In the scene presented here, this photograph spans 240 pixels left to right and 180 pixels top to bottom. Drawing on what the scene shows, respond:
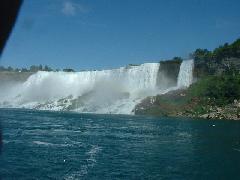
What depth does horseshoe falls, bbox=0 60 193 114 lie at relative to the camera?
9988 cm

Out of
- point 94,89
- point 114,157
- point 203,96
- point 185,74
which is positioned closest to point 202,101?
point 203,96

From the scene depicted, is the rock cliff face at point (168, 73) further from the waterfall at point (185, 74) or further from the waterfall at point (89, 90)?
the waterfall at point (185, 74)

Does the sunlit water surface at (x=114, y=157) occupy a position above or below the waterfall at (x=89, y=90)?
below

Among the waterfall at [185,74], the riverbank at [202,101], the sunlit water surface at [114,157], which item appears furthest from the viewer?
the waterfall at [185,74]

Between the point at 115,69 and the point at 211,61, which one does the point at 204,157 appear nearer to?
the point at 211,61

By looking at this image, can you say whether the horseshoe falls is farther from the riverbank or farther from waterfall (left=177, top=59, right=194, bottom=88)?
the riverbank

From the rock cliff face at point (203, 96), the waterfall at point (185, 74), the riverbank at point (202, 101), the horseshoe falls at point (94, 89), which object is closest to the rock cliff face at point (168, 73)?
the rock cliff face at point (203, 96)

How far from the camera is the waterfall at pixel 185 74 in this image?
97.6 metres

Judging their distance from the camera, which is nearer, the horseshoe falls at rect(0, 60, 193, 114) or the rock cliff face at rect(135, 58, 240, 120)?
the rock cliff face at rect(135, 58, 240, 120)

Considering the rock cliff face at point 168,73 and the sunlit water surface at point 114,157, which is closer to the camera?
the sunlit water surface at point 114,157

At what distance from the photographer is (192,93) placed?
3583 inches

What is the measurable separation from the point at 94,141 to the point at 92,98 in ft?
259

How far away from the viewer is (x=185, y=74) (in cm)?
9869

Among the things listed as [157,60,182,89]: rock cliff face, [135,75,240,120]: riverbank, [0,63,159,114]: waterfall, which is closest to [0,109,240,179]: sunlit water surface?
[135,75,240,120]: riverbank
